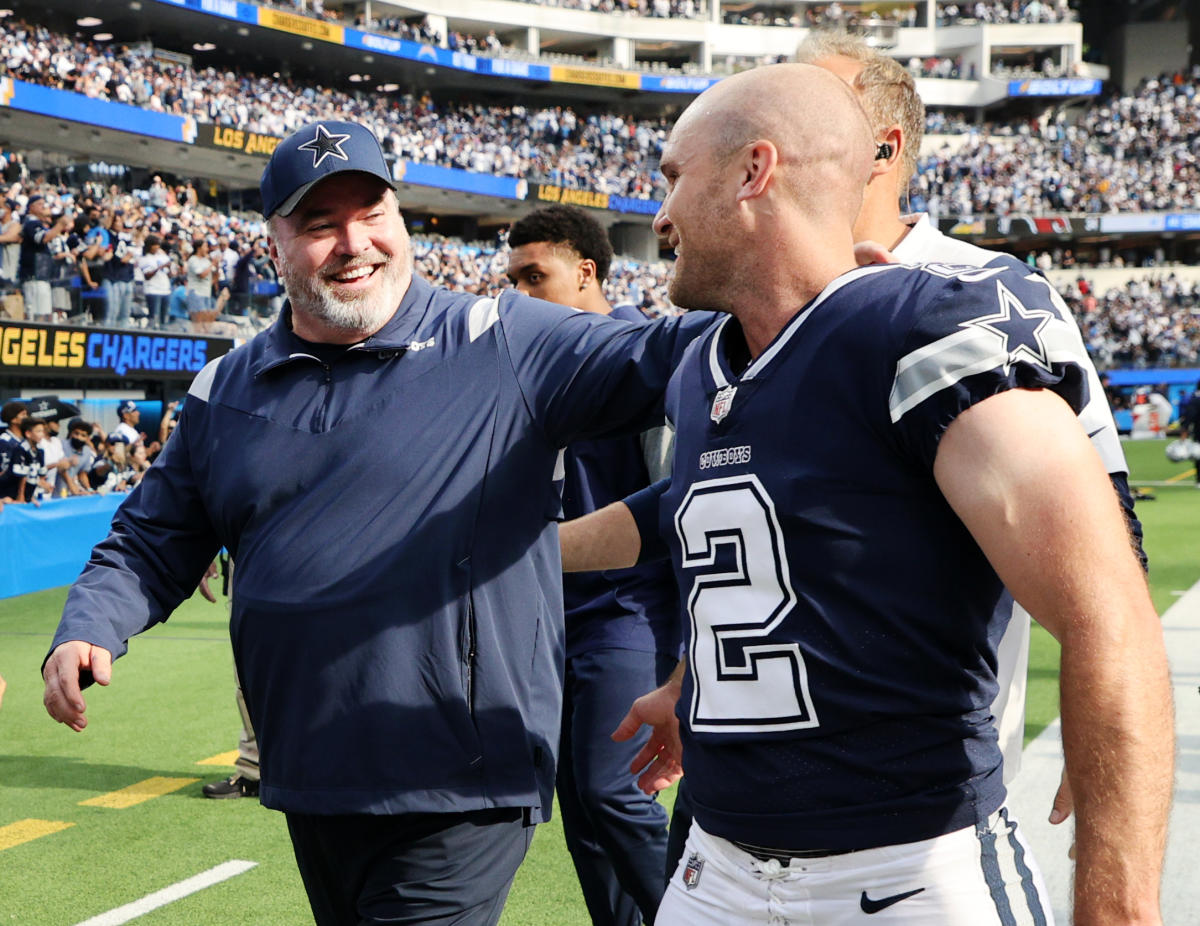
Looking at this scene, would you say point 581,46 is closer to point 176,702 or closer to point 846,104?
point 176,702

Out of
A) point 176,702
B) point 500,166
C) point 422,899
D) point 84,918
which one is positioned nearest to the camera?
point 422,899

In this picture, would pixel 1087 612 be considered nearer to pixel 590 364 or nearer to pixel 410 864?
pixel 590 364

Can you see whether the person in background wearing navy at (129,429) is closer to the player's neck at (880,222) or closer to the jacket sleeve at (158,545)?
Answer: the jacket sleeve at (158,545)

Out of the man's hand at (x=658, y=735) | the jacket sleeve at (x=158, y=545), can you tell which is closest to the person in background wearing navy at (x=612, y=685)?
the man's hand at (x=658, y=735)

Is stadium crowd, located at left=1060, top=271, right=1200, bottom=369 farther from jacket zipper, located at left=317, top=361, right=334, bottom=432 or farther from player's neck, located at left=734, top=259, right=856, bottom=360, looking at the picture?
player's neck, located at left=734, top=259, right=856, bottom=360

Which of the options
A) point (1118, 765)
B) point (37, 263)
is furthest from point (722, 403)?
point (37, 263)

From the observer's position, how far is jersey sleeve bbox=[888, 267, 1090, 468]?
142 cm

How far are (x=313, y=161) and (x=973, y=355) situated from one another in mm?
1594

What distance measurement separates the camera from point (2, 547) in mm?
11188

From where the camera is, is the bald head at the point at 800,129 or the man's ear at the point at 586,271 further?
the man's ear at the point at 586,271

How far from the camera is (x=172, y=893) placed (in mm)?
4445

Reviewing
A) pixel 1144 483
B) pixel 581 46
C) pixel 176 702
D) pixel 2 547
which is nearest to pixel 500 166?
pixel 581 46

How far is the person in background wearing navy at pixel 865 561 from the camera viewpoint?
1342mm

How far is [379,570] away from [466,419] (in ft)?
1.15
